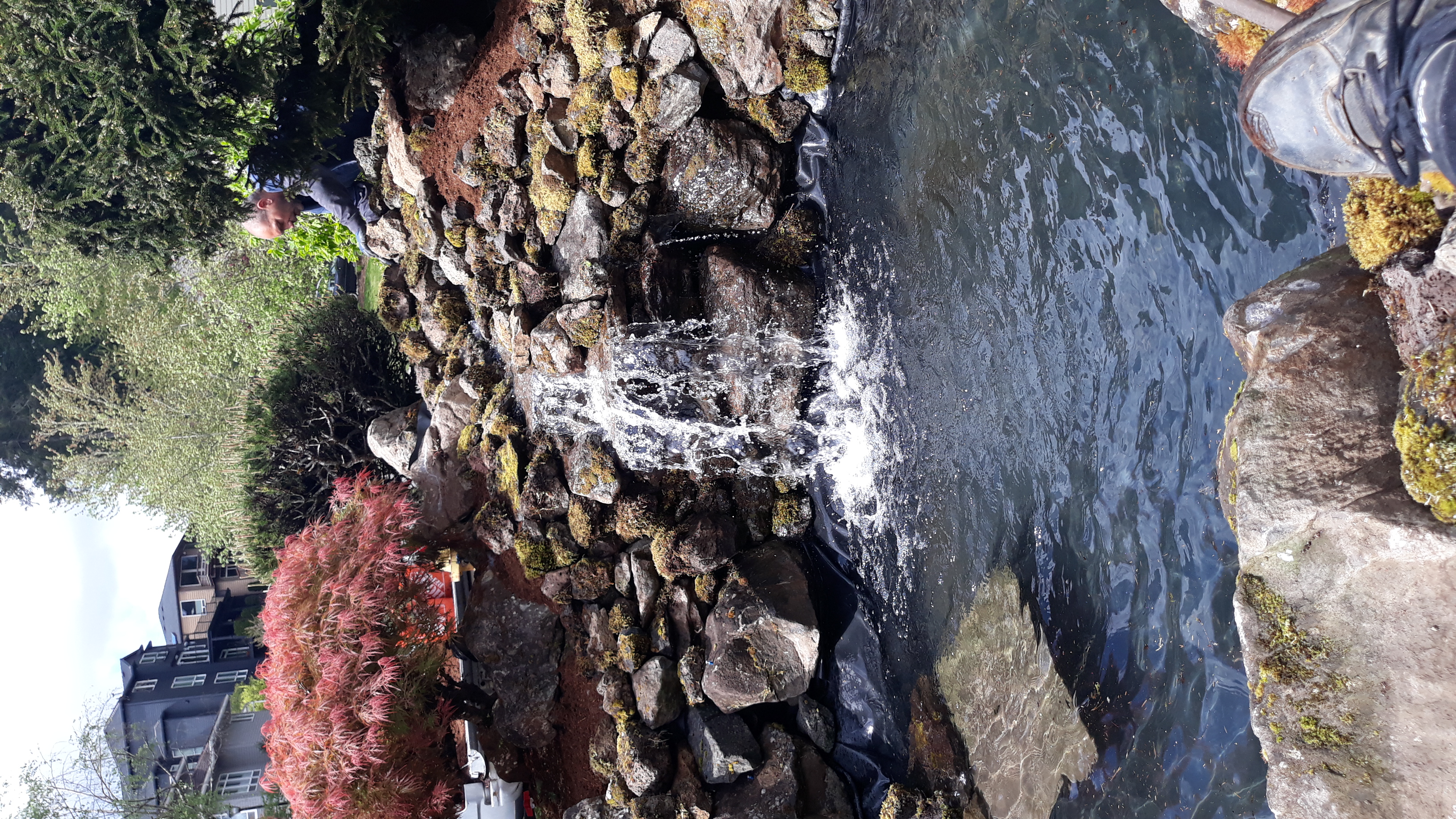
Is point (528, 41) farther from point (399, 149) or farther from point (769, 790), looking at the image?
point (769, 790)

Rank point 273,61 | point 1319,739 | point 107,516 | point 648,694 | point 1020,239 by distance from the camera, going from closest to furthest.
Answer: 1. point 1319,739
2. point 1020,239
3. point 648,694
4. point 273,61
5. point 107,516

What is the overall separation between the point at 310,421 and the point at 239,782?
1489cm

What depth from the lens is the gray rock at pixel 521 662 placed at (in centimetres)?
617

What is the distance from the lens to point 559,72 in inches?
237

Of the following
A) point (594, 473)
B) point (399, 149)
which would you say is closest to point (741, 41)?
point (594, 473)

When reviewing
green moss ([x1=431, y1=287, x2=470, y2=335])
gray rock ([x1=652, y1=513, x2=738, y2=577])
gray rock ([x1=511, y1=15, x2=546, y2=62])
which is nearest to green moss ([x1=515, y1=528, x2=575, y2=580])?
gray rock ([x1=652, y1=513, x2=738, y2=577])

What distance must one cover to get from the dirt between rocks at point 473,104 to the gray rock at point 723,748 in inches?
184

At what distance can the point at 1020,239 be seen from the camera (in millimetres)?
4246

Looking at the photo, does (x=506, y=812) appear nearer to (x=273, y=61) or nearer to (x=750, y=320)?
(x=750, y=320)

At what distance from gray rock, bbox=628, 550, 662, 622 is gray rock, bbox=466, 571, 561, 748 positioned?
833 millimetres

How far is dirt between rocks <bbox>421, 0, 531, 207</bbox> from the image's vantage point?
6391 millimetres

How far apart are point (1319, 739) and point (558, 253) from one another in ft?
18.3

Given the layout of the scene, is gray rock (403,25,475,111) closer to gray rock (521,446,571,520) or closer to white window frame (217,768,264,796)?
gray rock (521,446,571,520)

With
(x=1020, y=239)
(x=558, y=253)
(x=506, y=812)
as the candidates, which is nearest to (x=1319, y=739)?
(x=1020, y=239)
